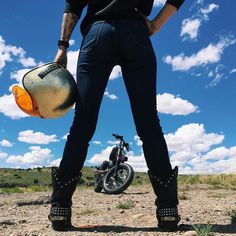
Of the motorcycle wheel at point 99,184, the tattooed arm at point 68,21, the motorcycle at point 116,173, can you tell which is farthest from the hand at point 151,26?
the motorcycle wheel at point 99,184

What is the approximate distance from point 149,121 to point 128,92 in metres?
0.35

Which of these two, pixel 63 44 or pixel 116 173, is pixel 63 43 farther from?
pixel 116 173

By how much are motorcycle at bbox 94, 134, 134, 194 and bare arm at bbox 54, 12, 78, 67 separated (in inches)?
308

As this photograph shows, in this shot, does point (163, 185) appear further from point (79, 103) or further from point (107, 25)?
point (107, 25)

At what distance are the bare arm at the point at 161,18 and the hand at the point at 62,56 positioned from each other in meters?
0.93

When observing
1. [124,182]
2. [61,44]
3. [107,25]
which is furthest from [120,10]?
[124,182]

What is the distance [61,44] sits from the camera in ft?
16.5

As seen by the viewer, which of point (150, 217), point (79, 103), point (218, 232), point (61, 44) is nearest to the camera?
point (218, 232)

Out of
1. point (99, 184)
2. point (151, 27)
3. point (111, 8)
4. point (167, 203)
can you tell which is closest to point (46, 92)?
point (111, 8)

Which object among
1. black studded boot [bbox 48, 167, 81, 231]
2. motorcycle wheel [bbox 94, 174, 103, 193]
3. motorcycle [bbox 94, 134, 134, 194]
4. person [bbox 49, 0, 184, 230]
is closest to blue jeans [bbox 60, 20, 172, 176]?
person [bbox 49, 0, 184, 230]

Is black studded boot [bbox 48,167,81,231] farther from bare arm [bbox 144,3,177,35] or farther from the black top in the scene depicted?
bare arm [bbox 144,3,177,35]

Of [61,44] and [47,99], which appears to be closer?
[47,99]

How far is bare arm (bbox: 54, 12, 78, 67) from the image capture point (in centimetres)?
503

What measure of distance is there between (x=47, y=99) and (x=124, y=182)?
8256 mm
